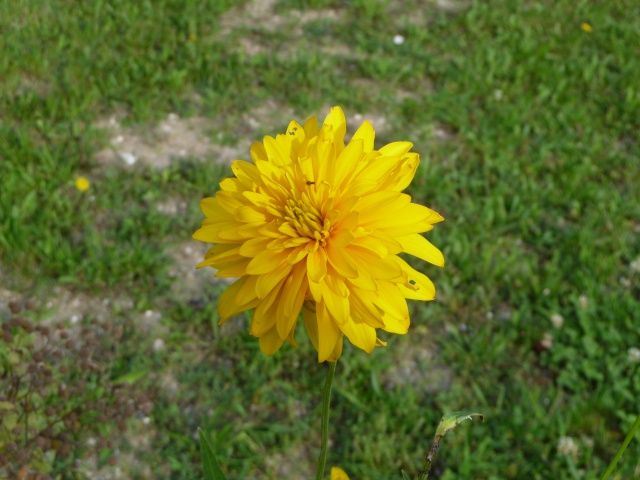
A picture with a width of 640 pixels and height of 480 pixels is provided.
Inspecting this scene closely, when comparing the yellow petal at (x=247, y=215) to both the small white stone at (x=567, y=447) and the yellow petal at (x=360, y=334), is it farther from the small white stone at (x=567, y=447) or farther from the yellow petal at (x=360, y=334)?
the small white stone at (x=567, y=447)

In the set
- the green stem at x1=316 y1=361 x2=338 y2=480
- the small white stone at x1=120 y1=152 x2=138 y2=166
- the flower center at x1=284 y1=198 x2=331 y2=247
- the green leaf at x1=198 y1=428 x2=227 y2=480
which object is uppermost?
the flower center at x1=284 y1=198 x2=331 y2=247

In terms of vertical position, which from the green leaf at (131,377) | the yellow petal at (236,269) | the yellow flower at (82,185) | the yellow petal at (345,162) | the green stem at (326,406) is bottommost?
the green leaf at (131,377)

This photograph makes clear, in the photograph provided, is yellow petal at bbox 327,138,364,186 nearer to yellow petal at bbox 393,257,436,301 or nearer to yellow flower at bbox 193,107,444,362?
yellow flower at bbox 193,107,444,362

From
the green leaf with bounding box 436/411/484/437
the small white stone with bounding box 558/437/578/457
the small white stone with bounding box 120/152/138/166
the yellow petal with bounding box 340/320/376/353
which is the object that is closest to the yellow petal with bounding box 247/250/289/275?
the yellow petal with bounding box 340/320/376/353

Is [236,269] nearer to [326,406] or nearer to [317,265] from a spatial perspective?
[317,265]

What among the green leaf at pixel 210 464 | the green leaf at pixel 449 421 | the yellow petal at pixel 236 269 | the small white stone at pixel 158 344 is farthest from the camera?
the small white stone at pixel 158 344

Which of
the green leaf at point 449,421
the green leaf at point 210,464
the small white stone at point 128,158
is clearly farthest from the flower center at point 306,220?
the small white stone at point 128,158

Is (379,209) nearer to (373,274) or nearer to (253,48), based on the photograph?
(373,274)
